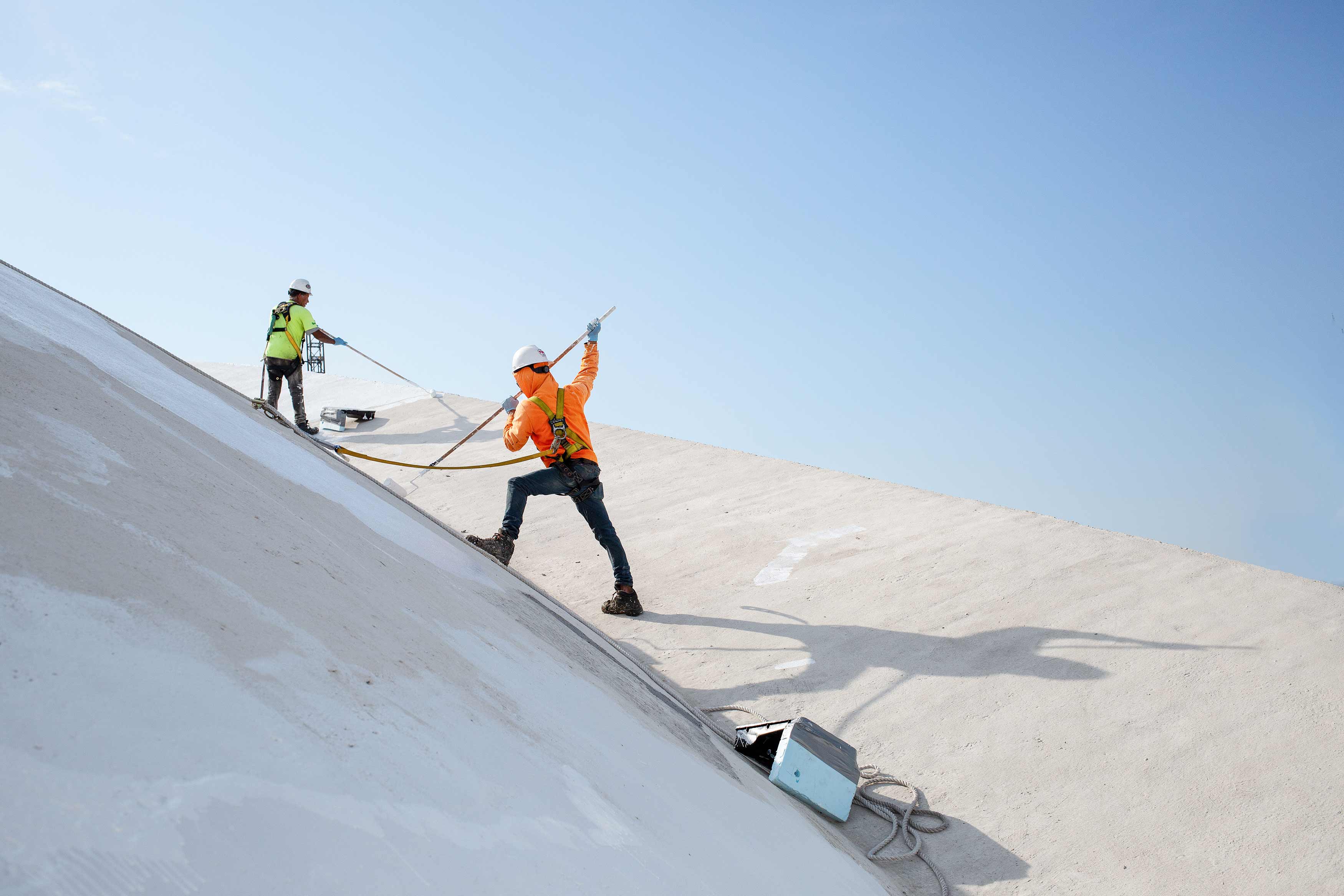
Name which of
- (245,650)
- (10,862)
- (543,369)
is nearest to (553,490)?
(543,369)

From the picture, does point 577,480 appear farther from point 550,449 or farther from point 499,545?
point 499,545

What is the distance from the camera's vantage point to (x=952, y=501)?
6773mm

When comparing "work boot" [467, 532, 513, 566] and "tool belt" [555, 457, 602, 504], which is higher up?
"tool belt" [555, 457, 602, 504]

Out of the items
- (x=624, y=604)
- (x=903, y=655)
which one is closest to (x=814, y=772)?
(x=903, y=655)

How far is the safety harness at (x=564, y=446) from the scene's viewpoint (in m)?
5.04

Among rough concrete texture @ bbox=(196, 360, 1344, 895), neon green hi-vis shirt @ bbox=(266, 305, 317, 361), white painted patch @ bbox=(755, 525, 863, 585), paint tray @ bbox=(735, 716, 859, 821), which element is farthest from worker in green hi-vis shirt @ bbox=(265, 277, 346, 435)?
paint tray @ bbox=(735, 716, 859, 821)

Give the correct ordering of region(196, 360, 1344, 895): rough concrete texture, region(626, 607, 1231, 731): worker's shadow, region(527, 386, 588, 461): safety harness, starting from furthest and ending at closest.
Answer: region(527, 386, 588, 461): safety harness, region(626, 607, 1231, 731): worker's shadow, region(196, 360, 1344, 895): rough concrete texture

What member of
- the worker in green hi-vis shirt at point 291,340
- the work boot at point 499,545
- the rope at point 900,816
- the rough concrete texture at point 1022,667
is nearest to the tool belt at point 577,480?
the work boot at point 499,545

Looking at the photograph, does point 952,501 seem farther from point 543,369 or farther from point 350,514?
point 350,514

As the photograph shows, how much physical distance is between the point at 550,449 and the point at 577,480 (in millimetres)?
267

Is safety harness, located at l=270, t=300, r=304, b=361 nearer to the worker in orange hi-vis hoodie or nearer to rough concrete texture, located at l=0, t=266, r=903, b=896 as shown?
the worker in orange hi-vis hoodie

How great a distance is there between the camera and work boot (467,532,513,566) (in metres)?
4.93

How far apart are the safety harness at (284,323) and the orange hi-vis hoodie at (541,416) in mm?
4354

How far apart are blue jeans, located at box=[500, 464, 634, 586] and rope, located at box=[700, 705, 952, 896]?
7.44 ft
